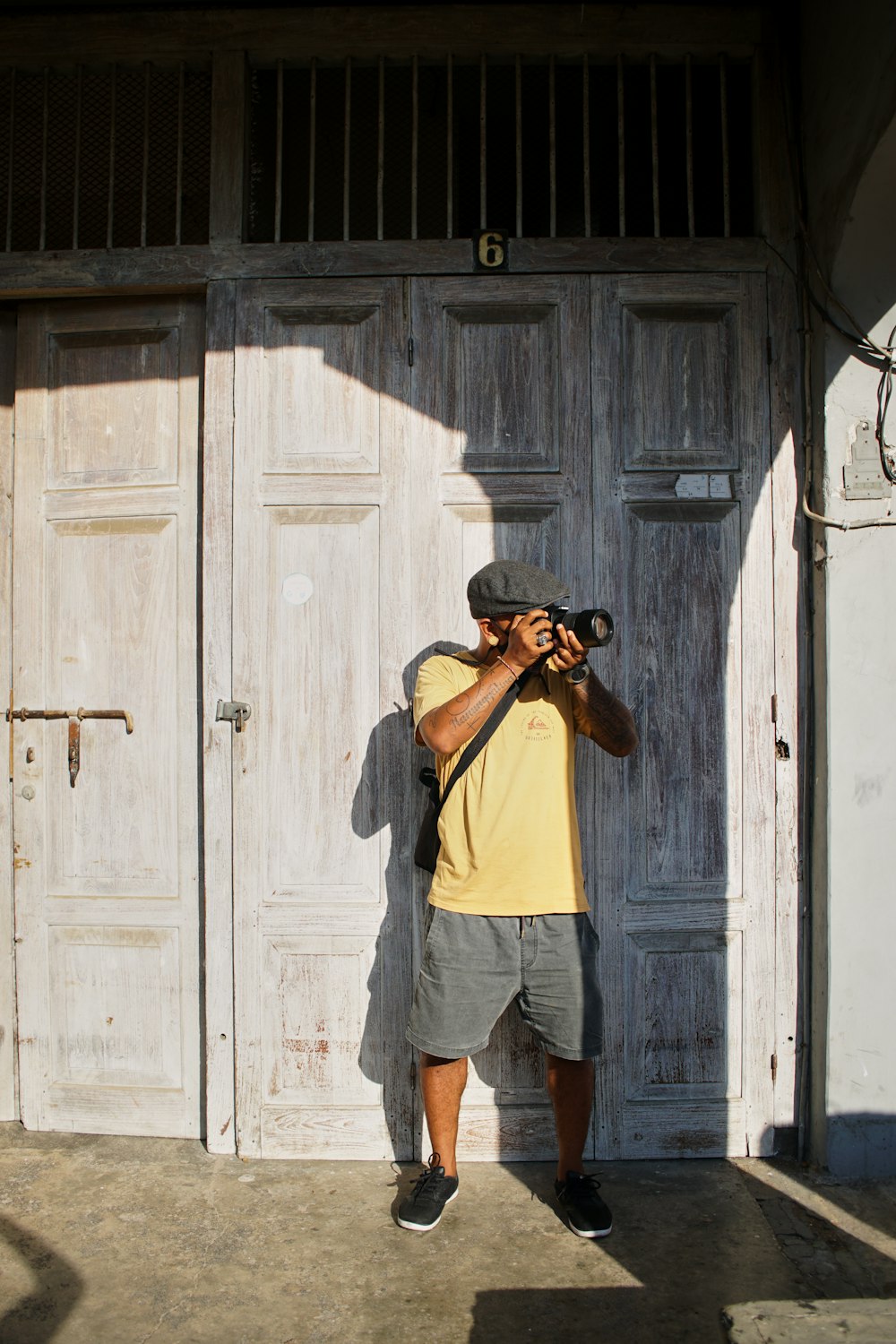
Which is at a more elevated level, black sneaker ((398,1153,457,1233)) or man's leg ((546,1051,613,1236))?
man's leg ((546,1051,613,1236))

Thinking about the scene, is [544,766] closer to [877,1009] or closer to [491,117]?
[877,1009]

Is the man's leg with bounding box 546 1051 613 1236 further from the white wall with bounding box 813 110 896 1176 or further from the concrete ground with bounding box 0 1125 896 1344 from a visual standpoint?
the white wall with bounding box 813 110 896 1176

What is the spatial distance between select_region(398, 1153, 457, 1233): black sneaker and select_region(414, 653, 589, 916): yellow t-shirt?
748 millimetres

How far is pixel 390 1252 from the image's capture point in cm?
258

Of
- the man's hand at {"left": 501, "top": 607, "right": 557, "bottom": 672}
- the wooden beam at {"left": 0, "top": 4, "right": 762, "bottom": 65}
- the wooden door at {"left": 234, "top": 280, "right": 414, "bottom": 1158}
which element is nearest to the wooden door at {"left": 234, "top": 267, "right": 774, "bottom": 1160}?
the wooden door at {"left": 234, "top": 280, "right": 414, "bottom": 1158}

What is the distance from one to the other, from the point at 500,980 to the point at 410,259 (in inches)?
86.6

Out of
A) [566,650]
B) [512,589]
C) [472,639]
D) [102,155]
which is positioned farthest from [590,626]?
[102,155]

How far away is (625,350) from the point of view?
3.12m

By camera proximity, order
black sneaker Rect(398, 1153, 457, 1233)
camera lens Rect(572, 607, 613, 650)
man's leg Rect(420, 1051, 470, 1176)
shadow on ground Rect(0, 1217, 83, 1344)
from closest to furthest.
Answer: shadow on ground Rect(0, 1217, 83, 1344) → camera lens Rect(572, 607, 613, 650) → black sneaker Rect(398, 1153, 457, 1233) → man's leg Rect(420, 1051, 470, 1176)

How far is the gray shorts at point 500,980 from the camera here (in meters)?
2.71

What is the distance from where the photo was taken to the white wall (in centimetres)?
292

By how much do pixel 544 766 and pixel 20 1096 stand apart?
208cm

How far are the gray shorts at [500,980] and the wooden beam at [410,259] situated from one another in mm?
1983

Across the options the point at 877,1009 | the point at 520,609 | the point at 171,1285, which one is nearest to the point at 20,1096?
the point at 171,1285
